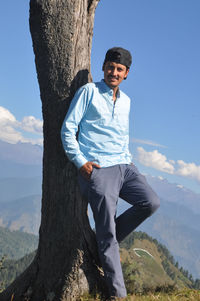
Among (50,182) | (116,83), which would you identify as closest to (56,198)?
(50,182)

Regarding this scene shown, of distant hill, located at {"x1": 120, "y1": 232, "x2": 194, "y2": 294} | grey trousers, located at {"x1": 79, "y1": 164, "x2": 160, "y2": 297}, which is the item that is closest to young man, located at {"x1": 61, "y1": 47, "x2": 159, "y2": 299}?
grey trousers, located at {"x1": 79, "y1": 164, "x2": 160, "y2": 297}

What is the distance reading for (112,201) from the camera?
5379mm

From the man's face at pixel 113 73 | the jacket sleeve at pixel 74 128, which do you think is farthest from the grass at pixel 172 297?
the man's face at pixel 113 73

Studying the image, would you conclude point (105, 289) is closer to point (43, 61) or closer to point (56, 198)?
point (56, 198)

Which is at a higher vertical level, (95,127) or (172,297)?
(95,127)

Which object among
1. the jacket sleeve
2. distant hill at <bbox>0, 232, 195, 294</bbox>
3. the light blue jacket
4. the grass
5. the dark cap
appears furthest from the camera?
distant hill at <bbox>0, 232, 195, 294</bbox>

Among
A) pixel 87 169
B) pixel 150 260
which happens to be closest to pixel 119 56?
pixel 87 169

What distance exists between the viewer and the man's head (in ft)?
18.1

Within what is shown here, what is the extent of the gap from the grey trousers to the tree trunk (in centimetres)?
58

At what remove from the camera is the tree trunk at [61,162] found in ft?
19.2

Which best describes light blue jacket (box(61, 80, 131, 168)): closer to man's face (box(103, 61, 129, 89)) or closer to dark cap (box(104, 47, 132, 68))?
man's face (box(103, 61, 129, 89))

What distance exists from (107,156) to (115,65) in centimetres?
155

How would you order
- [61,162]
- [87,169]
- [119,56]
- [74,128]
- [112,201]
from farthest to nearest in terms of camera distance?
[61,162] < [119,56] < [112,201] < [74,128] < [87,169]

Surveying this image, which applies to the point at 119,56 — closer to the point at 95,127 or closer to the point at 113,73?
the point at 113,73
